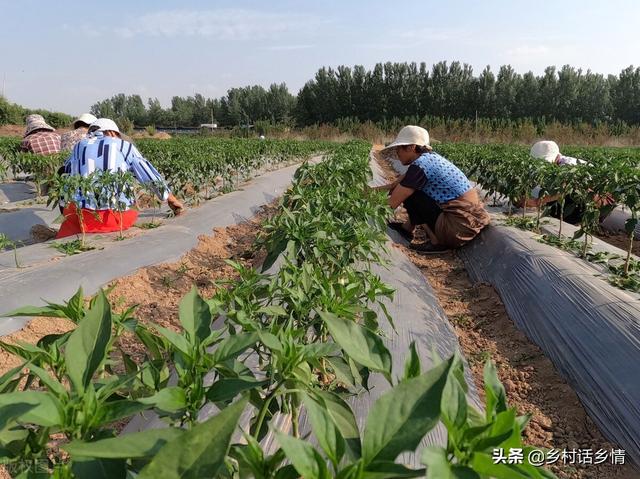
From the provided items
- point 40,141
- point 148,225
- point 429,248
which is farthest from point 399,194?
point 40,141

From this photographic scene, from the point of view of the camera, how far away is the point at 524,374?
9.20ft

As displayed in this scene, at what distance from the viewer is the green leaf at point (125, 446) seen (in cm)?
54

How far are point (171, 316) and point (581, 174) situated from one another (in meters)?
3.70

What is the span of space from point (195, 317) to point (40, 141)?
1102cm

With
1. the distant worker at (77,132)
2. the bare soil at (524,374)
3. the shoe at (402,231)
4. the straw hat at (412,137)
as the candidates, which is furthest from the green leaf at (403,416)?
the distant worker at (77,132)

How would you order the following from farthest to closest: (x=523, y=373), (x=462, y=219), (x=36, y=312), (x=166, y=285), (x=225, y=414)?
(x=462, y=219) → (x=166, y=285) → (x=523, y=373) → (x=36, y=312) → (x=225, y=414)

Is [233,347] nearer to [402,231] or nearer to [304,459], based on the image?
[304,459]

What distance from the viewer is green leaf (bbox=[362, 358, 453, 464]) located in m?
0.62

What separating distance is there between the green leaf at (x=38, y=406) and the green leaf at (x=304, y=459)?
0.35 m

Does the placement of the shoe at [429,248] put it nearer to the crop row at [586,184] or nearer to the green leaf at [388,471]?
the crop row at [586,184]

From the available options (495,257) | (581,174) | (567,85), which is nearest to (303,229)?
(495,257)

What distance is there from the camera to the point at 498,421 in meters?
0.70

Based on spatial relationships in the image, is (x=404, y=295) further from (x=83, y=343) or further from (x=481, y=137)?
(x=481, y=137)

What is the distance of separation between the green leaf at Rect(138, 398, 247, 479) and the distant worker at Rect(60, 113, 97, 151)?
8789 millimetres
